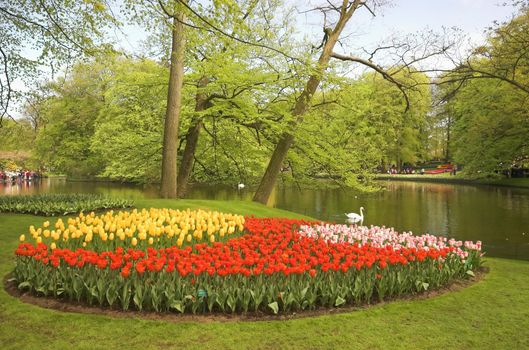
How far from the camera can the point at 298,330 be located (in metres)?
5.25

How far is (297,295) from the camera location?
5738 mm

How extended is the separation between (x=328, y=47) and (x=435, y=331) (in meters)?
14.0

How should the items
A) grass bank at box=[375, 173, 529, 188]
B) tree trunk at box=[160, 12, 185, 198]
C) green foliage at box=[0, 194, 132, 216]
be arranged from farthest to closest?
1. grass bank at box=[375, 173, 529, 188]
2. tree trunk at box=[160, 12, 185, 198]
3. green foliage at box=[0, 194, 132, 216]

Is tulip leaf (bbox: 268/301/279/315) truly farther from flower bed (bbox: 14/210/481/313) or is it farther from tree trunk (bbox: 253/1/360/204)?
tree trunk (bbox: 253/1/360/204)

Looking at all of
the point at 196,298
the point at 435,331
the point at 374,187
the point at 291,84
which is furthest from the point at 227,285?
the point at 374,187

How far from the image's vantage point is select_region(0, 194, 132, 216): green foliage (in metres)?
11.8

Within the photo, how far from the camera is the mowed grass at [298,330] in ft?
15.9

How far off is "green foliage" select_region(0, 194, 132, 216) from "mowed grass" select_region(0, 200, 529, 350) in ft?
19.4

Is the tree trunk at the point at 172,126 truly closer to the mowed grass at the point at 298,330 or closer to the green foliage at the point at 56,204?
the green foliage at the point at 56,204

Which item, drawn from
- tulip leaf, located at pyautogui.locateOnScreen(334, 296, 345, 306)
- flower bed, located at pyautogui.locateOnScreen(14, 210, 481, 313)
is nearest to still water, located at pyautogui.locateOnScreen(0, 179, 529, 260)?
flower bed, located at pyautogui.locateOnScreen(14, 210, 481, 313)

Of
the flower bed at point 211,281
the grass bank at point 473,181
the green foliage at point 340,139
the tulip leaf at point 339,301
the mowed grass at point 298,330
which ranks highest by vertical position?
the green foliage at point 340,139

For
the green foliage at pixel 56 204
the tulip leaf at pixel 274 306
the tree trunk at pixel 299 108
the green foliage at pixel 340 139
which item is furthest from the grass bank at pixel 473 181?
the tulip leaf at pixel 274 306

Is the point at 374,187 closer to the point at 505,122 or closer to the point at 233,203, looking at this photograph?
the point at 233,203

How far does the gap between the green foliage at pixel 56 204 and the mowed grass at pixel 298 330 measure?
5.91m
